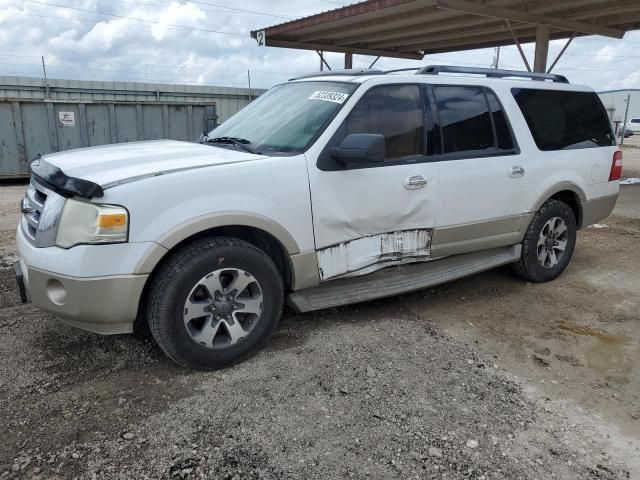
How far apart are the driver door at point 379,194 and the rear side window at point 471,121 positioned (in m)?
0.23

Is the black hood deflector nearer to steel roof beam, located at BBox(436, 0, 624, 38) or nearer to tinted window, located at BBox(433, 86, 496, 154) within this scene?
tinted window, located at BBox(433, 86, 496, 154)

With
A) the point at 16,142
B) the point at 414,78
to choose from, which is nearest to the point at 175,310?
the point at 414,78

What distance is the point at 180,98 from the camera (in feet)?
55.9

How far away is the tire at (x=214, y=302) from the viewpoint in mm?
3049

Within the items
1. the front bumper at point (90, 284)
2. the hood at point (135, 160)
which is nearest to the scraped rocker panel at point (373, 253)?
the hood at point (135, 160)

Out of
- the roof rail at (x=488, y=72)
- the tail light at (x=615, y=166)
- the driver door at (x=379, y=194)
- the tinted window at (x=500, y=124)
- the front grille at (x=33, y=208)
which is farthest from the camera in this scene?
the tail light at (x=615, y=166)

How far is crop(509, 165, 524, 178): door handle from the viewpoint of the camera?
452 cm

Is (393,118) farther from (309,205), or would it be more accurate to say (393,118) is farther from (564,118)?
(564,118)

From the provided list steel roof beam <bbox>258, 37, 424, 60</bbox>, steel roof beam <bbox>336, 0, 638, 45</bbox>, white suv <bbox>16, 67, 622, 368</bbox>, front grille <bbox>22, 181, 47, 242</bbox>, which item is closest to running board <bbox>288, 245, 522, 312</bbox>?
white suv <bbox>16, 67, 622, 368</bbox>

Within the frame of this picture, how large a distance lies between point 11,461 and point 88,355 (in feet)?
3.38

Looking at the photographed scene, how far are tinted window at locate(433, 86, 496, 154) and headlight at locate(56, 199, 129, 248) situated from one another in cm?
251

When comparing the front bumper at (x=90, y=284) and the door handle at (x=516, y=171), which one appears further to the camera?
the door handle at (x=516, y=171)

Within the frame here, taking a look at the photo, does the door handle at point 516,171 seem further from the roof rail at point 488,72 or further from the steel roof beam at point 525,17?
the steel roof beam at point 525,17

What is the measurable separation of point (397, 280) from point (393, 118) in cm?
122
